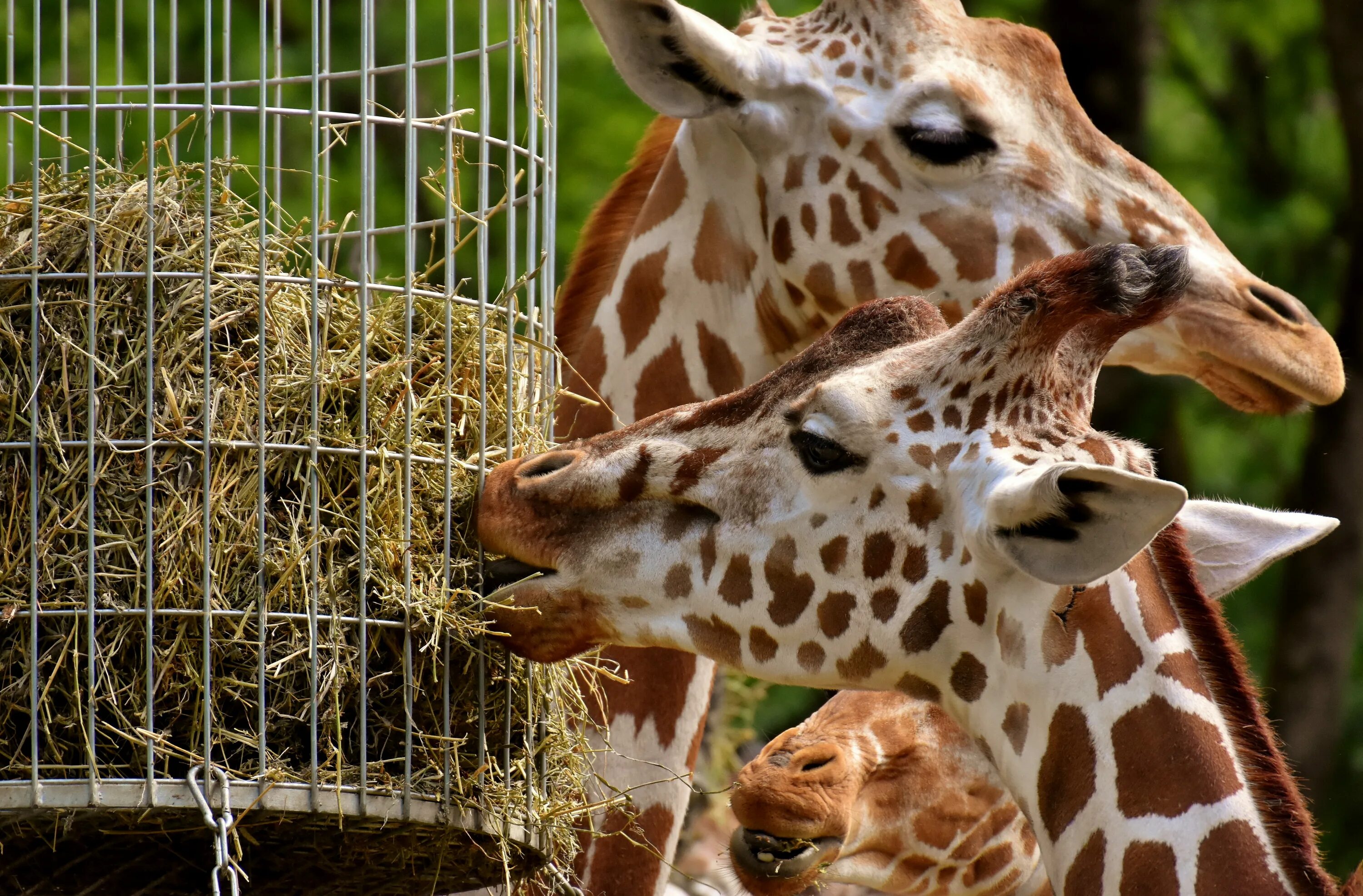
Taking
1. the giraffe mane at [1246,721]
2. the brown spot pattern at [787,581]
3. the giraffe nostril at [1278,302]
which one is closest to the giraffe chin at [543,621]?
the brown spot pattern at [787,581]

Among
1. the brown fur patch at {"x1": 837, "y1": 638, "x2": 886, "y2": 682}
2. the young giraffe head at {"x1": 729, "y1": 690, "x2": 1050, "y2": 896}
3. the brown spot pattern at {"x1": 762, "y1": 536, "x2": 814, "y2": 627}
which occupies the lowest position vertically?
the young giraffe head at {"x1": 729, "y1": 690, "x2": 1050, "y2": 896}

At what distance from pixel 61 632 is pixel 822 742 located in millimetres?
2160

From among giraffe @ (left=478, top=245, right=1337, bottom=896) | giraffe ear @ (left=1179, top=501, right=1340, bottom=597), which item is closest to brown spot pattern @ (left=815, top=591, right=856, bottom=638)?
giraffe @ (left=478, top=245, right=1337, bottom=896)

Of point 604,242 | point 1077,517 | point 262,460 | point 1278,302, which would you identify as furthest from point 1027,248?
point 262,460

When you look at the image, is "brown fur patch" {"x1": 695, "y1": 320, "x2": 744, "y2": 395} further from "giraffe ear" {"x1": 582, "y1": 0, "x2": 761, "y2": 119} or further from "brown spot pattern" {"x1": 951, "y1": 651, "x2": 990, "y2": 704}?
"brown spot pattern" {"x1": 951, "y1": 651, "x2": 990, "y2": 704}

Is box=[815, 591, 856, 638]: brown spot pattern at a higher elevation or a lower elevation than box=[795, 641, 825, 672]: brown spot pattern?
higher

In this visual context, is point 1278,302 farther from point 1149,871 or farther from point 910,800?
point 1149,871

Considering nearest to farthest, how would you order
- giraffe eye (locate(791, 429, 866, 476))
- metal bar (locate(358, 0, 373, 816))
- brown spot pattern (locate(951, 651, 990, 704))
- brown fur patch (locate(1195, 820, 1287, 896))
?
brown fur patch (locate(1195, 820, 1287, 896))
metal bar (locate(358, 0, 373, 816))
brown spot pattern (locate(951, 651, 990, 704))
giraffe eye (locate(791, 429, 866, 476))

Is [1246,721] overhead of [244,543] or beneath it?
beneath

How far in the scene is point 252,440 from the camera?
4016 millimetres

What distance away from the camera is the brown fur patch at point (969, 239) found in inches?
207

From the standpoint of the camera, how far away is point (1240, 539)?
16.1ft

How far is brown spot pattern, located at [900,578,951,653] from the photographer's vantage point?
4043 millimetres

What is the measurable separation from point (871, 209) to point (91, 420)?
2288 mm
